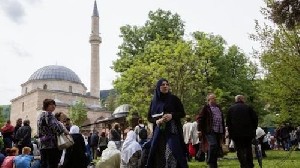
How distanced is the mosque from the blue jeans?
5865cm

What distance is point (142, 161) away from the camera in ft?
32.7

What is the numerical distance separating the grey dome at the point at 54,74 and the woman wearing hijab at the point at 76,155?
2512 inches

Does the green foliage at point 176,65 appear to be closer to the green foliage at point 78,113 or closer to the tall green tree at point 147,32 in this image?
the tall green tree at point 147,32

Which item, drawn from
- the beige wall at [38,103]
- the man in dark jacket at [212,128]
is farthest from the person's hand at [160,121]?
the beige wall at [38,103]

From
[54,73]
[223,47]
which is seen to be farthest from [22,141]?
[54,73]

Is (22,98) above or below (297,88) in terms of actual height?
above

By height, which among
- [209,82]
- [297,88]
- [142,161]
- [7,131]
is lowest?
[142,161]

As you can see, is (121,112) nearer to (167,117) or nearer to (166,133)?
(166,133)

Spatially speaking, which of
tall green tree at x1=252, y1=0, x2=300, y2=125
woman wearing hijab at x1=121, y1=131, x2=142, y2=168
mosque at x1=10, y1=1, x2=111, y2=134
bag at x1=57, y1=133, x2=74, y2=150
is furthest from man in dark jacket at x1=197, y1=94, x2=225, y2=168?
mosque at x1=10, y1=1, x2=111, y2=134

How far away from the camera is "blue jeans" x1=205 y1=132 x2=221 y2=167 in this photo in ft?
30.6

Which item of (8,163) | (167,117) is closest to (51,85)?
(8,163)

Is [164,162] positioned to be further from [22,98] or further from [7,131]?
[22,98]

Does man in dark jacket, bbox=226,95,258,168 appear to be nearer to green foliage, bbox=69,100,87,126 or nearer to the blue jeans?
the blue jeans

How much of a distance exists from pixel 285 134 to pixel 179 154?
830 inches
